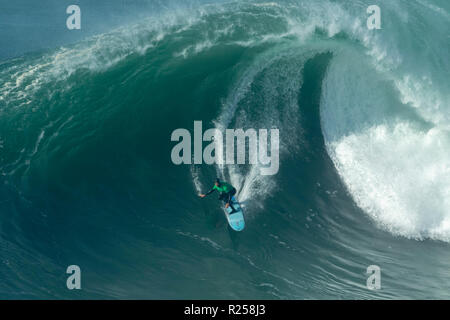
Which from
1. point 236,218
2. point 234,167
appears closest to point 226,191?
point 236,218

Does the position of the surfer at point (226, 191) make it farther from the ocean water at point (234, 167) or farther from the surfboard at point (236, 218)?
the ocean water at point (234, 167)

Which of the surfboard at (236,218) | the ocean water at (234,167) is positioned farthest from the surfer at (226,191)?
the ocean water at (234,167)

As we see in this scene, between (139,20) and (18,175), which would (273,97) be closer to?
(139,20)

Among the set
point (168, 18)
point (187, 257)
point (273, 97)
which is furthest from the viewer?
point (168, 18)

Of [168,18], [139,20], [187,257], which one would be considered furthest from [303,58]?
[187,257]

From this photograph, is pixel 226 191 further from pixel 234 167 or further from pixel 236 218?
pixel 234 167

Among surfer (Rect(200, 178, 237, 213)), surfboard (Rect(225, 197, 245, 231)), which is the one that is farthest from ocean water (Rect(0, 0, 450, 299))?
surfer (Rect(200, 178, 237, 213))
